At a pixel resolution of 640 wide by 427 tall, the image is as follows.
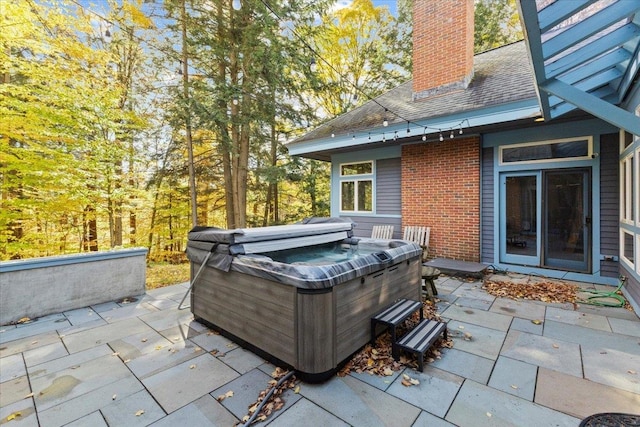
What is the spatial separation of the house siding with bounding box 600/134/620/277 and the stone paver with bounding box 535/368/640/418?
145 inches

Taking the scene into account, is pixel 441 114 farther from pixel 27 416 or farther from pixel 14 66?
pixel 14 66

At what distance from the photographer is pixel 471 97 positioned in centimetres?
554

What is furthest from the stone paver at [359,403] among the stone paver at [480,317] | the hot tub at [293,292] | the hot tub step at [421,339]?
the stone paver at [480,317]

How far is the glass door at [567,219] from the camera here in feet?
16.1

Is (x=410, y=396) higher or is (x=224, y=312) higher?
(x=224, y=312)

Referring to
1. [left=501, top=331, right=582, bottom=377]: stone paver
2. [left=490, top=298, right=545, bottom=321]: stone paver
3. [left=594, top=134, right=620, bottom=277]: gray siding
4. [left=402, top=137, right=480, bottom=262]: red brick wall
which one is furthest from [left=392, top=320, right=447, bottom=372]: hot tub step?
[left=594, top=134, right=620, bottom=277]: gray siding

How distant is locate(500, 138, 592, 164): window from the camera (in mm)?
4899

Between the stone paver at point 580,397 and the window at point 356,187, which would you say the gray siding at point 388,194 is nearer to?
the window at point 356,187

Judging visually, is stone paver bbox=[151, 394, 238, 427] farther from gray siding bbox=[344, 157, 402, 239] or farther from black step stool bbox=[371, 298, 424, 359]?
gray siding bbox=[344, 157, 402, 239]

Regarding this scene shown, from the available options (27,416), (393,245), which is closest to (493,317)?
(393,245)

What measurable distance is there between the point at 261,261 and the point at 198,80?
7176 millimetres

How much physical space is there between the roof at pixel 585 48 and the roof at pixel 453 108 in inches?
36.5

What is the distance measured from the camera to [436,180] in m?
6.27

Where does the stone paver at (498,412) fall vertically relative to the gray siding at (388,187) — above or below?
below
